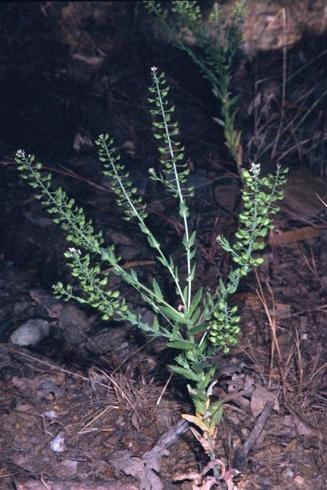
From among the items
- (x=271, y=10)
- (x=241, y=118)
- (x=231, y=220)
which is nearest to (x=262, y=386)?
(x=231, y=220)

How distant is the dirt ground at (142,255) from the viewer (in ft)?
7.77

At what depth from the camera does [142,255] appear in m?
3.14

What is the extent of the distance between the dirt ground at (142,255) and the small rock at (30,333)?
11mm

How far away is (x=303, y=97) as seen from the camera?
11.9 feet

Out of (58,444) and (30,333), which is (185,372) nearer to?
(58,444)

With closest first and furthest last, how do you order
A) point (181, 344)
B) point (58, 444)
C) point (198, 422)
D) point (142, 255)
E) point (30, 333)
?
point (181, 344) → point (198, 422) → point (58, 444) → point (30, 333) → point (142, 255)

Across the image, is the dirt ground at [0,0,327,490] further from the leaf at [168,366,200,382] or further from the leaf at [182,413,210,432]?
the leaf at [168,366,200,382]

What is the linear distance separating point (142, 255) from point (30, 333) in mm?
622

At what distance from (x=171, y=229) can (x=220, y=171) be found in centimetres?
47

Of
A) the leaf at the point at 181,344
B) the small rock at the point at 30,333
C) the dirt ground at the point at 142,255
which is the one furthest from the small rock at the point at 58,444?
the leaf at the point at 181,344

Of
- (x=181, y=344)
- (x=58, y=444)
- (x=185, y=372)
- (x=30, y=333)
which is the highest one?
(x=181, y=344)

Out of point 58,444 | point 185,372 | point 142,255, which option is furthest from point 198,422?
point 142,255

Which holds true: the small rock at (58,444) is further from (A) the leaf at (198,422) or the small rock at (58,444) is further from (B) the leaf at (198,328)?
(B) the leaf at (198,328)

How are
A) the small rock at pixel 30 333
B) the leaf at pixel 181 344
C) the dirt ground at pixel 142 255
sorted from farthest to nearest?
1. the small rock at pixel 30 333
2. the dirt ground at pixel 142 255
3. the leaf at pixel 181 344
